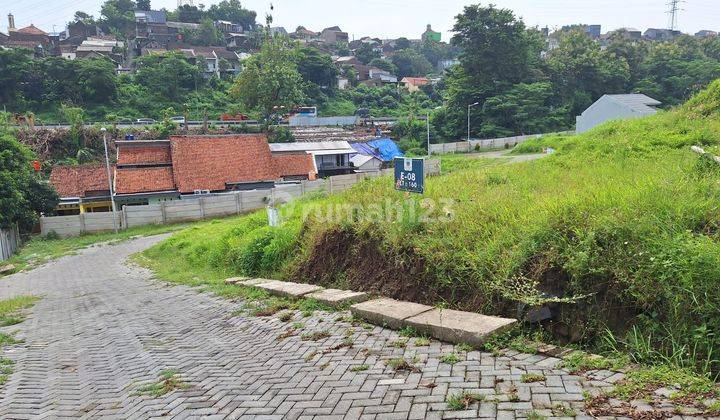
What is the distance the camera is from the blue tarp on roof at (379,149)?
43562 mm

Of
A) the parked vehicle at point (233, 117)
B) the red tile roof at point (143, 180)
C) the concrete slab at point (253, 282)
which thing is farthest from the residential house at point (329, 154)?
the concrete slab at point (253, 282)

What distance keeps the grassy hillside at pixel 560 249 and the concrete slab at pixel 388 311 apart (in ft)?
0.81

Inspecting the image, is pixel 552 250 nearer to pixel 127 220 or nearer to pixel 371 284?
pixel 371 284

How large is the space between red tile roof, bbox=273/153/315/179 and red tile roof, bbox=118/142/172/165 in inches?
287

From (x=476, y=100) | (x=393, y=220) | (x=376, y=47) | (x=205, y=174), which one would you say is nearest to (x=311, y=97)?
(x=476, y=100)

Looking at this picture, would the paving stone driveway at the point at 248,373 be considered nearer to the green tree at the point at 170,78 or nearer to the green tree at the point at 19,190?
the green tree at the point at 19,190

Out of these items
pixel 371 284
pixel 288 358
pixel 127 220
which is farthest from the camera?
pixel 127 220

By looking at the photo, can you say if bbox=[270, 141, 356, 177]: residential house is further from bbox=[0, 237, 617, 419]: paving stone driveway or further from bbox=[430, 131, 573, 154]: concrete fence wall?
bbox=[0, 237, 617, 419]: paving stone driveway

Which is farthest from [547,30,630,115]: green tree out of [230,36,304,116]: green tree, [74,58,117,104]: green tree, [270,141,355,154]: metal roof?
[74,58,117,104]: green tree

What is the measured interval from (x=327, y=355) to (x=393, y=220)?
2.48 m

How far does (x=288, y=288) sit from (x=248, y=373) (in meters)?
2.71

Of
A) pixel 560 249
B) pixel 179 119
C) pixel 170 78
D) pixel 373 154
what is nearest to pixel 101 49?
pixel 170 78

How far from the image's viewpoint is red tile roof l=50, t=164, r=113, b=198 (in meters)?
28.1

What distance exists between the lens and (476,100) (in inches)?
1927
